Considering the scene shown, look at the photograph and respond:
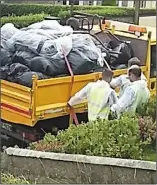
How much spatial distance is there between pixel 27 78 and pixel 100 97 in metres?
1.06

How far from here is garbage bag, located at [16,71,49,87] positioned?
691cm

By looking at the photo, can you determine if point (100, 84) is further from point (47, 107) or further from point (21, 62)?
point (21, 62)

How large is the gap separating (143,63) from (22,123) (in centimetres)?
236

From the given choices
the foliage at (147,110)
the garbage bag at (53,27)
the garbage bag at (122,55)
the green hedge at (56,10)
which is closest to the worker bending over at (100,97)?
the foliage at (147,110)

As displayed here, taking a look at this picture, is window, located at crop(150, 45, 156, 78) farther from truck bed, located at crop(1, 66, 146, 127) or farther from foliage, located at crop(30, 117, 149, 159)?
foliage, located at crop(30, 117, 149, 159)

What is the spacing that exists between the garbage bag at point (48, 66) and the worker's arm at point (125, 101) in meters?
1.13

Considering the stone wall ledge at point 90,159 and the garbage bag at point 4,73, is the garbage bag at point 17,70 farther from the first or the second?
the stone wall ledge at point 90,159

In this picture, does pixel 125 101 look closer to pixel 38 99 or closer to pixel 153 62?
pixel 38 99

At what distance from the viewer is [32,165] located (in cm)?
493

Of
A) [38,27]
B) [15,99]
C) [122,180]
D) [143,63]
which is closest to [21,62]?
[15,99]

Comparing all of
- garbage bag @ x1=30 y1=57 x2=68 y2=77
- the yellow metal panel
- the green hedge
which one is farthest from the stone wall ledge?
the green hedge

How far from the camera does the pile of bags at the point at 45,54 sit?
23.5ft

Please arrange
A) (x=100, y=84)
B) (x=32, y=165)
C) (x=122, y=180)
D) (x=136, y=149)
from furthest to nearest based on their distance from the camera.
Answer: (x=100, y=84), (x=136, y=149), (x=32, y=165), (x=122, y=180)

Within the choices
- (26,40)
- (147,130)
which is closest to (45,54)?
(26,40)
